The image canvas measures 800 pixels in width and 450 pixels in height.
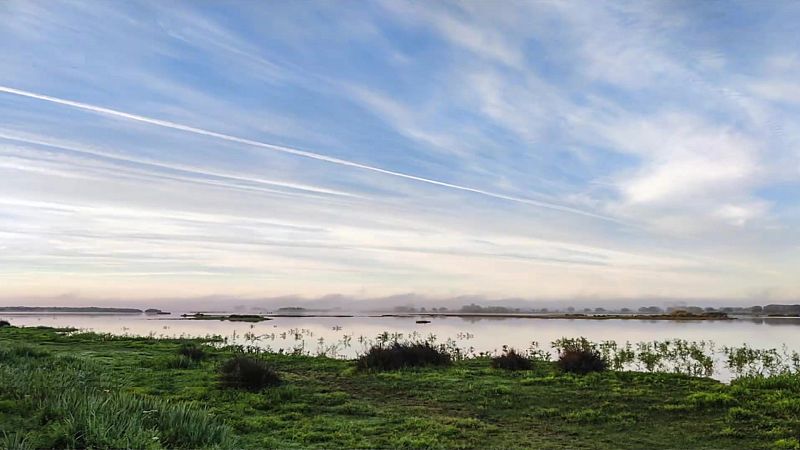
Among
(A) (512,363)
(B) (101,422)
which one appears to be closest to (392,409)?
(B) (101,422)

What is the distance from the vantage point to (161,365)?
20.1m

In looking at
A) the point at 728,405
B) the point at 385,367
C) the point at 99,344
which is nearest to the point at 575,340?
the point at 385,367

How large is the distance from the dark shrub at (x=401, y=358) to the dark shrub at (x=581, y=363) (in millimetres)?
4487

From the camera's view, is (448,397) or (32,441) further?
(448,397)

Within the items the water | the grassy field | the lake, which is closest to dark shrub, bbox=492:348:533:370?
the grassy field

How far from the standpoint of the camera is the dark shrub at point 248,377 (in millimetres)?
15352

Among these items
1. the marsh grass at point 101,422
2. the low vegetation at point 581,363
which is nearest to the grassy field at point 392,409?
the marsh grass at point 101,422

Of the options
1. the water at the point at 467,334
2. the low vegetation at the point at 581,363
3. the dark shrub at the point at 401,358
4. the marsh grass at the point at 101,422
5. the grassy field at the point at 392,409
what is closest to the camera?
the marsh grass at the point at 101,422

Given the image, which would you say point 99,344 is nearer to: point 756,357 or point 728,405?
→ point 728,405

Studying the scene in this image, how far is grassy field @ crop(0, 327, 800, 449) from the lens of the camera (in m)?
8.59

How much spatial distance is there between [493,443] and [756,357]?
20.0 m

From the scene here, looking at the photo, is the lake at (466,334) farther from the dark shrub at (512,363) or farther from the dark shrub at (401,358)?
the dark shrub at (512,363)

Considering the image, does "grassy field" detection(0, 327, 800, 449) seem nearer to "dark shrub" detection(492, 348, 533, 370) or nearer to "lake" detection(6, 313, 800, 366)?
"dark shrub" detection(492, 348, 533, 370)

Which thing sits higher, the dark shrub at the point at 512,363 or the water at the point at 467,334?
the dark shrub at the point at 512,363
